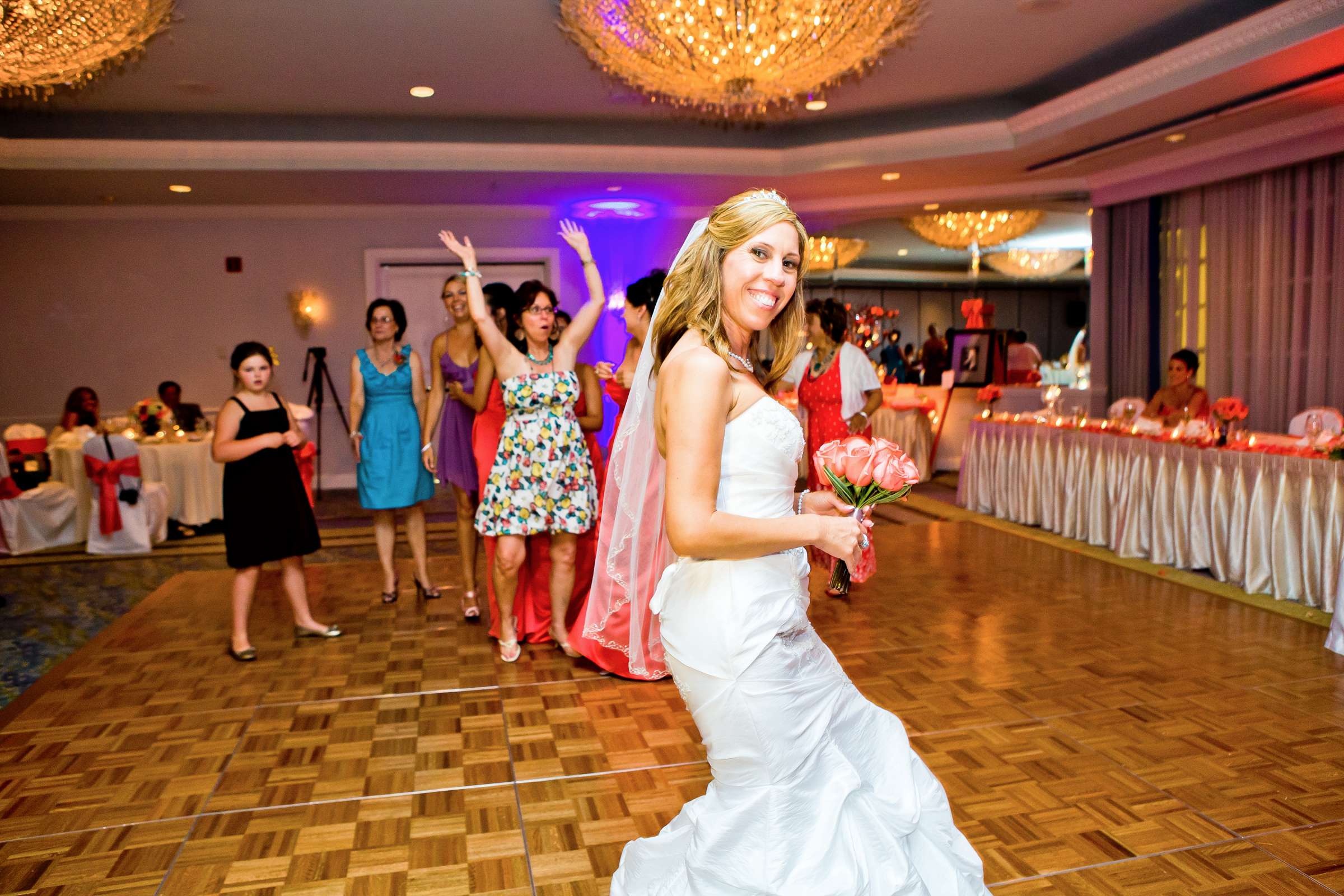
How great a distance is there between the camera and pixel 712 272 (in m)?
1.59

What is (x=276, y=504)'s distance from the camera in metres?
4.01

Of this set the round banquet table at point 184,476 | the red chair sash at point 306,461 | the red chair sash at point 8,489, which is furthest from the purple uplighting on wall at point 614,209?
the red chair sash at point 8,489

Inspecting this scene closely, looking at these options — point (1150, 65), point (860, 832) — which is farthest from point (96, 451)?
point (1150, 65)

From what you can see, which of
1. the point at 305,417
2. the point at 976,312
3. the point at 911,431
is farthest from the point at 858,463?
the point at 976,312

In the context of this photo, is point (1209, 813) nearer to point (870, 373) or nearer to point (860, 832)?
point (860, 832)

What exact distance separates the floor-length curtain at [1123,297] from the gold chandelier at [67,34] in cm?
819

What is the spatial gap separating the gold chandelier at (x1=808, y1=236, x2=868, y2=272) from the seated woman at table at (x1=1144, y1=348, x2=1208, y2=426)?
4.73 meters

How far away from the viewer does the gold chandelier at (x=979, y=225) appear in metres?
10.2

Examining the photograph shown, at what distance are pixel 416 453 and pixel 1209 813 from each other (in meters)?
3.72

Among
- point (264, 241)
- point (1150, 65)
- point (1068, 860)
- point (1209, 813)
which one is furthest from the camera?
point (264, 241)

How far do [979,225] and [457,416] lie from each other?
7.50 meters

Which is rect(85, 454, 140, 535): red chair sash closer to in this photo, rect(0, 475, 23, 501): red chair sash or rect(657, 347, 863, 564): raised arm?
rect(0, 475, 23, 501): red chair sash

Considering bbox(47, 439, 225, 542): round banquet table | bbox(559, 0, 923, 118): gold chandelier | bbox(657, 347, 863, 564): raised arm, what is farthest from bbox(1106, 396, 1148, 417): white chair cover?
bbox(47, 439, 225, 542): round banquet table

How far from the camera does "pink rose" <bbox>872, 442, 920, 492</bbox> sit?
1604 mm
